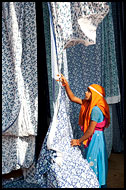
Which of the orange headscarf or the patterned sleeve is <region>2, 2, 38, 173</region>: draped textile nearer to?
the orange headscarf

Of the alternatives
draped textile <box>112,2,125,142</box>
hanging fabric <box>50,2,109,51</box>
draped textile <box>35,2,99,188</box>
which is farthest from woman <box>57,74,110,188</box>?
draped textile <box>112,2,125,142</box>

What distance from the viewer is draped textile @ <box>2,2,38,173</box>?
280cm

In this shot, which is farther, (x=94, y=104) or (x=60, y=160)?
(x=94, y=104)

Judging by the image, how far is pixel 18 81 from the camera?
9.23ft

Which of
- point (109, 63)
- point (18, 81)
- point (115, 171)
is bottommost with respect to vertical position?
point (115, 171)

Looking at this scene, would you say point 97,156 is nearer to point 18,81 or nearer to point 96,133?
point 96,133

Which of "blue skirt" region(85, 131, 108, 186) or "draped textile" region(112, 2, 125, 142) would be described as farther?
"draped textile" region(112, 2, 125, 142)

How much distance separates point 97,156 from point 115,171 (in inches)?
46.2

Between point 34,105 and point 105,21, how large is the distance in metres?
1.56

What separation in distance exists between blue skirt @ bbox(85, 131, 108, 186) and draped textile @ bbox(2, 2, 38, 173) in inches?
27.9

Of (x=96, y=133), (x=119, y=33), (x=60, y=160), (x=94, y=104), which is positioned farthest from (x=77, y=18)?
(x=119, y=33)

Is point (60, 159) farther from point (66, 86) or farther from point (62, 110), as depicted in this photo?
Result: point (66, 86)

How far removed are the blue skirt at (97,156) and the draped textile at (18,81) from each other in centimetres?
71

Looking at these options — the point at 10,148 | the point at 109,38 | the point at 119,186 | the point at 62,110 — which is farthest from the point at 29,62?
the point at 119,186
